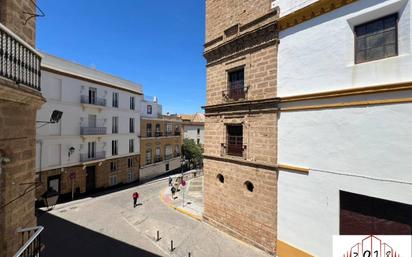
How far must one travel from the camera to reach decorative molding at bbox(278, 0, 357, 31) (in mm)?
6420

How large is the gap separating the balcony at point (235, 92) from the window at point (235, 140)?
1375 mm

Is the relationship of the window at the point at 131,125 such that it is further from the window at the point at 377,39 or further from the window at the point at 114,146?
the window at the point at 377,39

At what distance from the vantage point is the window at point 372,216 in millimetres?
5309

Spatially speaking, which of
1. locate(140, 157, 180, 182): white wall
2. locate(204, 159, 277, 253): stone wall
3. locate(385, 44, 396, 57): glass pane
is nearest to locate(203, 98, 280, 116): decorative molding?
locate(204, 159, 277, 253): stone wall

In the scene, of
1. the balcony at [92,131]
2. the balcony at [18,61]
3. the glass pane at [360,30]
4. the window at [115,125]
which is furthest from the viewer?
the window at [115,125]

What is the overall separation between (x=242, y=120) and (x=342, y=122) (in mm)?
3932

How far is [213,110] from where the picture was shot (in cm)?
1067

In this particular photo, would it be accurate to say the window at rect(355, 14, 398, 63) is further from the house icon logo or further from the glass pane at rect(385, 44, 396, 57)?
the house icon logo

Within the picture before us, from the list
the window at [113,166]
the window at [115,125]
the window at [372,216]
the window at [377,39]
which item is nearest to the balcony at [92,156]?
the window at [113,166]

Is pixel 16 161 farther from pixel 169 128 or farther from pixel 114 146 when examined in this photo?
pixel 169 128

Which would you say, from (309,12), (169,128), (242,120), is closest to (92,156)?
(169,128)

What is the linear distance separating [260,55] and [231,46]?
5.97ft

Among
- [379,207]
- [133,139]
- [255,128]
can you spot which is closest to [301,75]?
[255,128]

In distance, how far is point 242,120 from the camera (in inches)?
362
